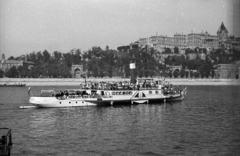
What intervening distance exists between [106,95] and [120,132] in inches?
609

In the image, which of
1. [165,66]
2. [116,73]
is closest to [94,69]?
[116,73]

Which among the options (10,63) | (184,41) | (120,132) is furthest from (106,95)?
(184,41)

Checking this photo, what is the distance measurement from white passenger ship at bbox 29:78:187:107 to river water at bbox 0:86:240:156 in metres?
1.76

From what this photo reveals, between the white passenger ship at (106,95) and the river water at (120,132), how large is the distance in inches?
69.1

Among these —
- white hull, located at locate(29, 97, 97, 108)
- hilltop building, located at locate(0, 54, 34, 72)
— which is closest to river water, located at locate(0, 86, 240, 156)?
white hull, located at locate(29, 97, 97, 108)

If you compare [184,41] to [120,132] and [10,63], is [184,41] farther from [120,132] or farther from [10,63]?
[120,132]

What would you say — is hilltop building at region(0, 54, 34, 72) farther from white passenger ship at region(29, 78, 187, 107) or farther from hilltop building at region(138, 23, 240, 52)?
white passenger ship at region(29, 78, 187, 107)

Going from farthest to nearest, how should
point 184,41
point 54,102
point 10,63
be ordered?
point 184,41
point 10,63
point 54,102

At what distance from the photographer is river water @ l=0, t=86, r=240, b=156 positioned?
18391 millimetres

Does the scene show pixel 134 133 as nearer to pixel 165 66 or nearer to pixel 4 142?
pixel 4 142

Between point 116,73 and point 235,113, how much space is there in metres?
85.0

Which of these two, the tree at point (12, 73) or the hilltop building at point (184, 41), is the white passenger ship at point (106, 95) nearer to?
the tree at point (12, 73)

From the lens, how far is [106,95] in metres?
38.3

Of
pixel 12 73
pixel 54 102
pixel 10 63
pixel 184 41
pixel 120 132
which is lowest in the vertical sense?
pixel 120 132
